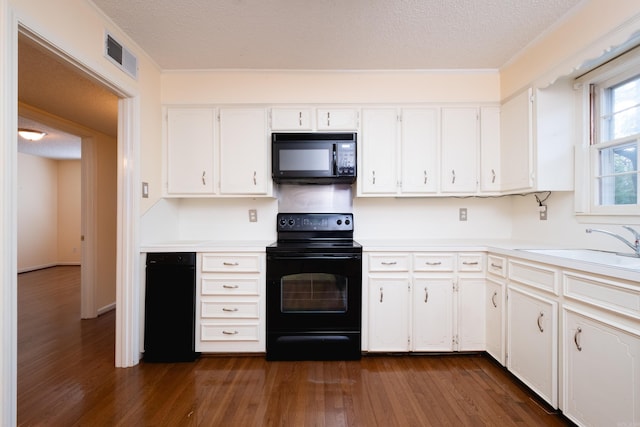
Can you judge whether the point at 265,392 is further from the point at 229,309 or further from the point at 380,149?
the point at 380,149

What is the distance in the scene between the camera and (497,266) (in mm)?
2178

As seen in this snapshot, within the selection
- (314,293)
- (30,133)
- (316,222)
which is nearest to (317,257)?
(314,293)

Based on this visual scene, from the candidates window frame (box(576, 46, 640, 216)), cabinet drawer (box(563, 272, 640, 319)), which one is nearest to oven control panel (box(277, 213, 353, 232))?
cabinet drawer (box(563, 272, 640, 319))

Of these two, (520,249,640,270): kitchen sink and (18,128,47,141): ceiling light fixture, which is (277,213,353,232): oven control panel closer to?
(520,249,640,270): kitchen sink

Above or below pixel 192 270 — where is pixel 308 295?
below

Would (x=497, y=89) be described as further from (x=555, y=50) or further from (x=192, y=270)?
(x=192, y=270)

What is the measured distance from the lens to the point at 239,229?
287cm

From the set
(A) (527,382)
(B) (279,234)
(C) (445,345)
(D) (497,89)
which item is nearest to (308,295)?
(B) (279,234)

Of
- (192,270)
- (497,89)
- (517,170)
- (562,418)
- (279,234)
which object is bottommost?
(562,418)

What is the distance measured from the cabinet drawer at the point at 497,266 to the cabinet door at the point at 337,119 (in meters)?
1.60

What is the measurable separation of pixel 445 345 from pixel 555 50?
238 cm

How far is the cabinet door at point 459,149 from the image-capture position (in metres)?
2.58

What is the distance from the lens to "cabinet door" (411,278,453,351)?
7.58ft

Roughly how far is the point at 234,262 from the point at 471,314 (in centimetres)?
200
